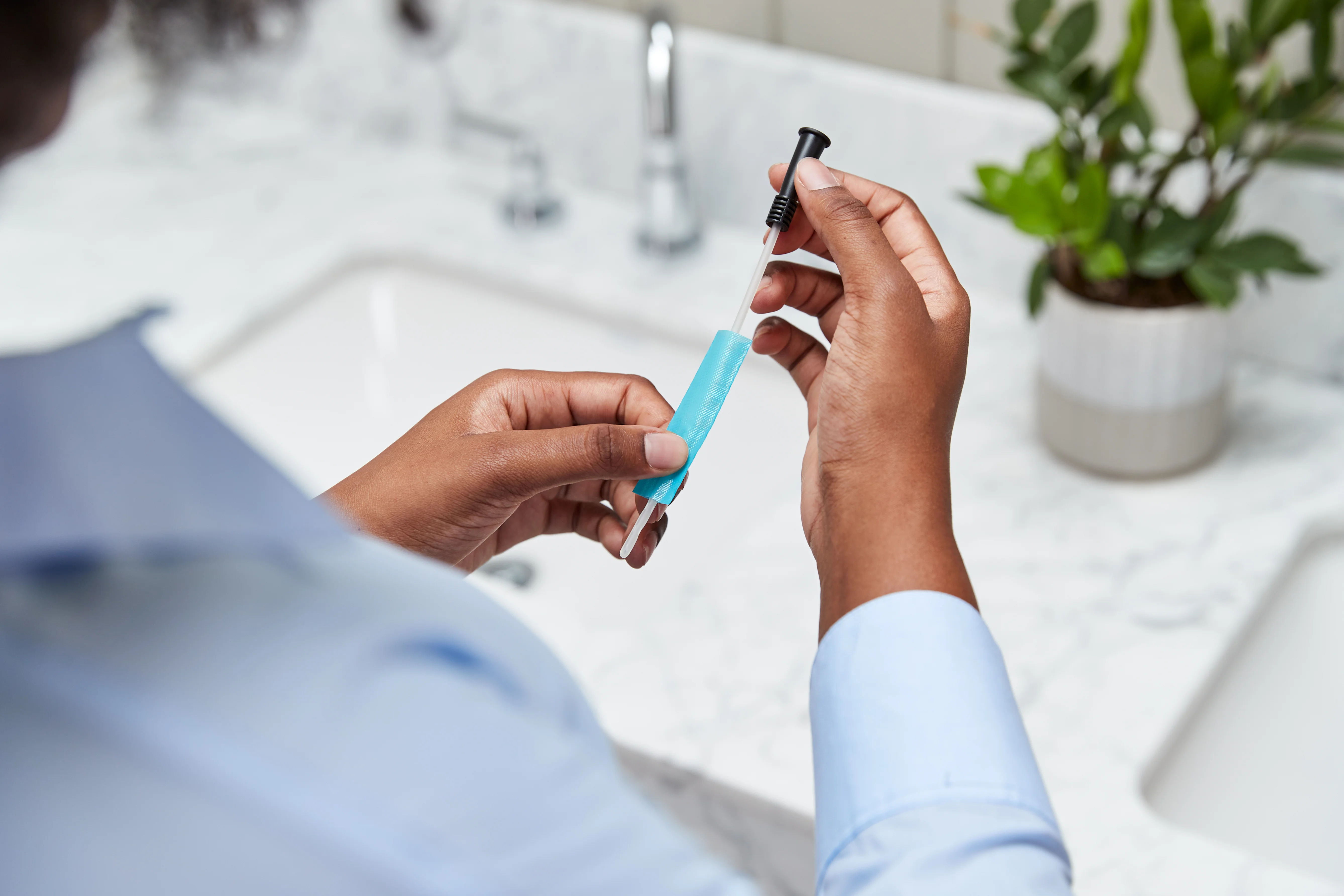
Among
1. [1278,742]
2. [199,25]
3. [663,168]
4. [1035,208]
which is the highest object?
[199,25]

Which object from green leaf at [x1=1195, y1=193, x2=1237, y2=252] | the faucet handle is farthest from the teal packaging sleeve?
the faucet handle

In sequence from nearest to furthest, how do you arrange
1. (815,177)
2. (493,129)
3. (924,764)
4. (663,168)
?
(924,764) → (815,177) → (663,168) → (493,129)

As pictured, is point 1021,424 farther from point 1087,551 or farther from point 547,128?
point 547,128

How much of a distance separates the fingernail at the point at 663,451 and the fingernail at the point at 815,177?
0.10 metres

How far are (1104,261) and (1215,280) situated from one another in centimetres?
6

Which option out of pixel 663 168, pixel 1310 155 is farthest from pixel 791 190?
pixel 663 168

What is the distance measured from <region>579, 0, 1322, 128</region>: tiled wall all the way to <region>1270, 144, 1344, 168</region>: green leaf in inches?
3.5

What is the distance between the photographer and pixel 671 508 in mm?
800

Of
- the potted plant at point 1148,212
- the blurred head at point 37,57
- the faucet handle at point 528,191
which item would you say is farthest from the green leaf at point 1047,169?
the blurred head at point 37,57

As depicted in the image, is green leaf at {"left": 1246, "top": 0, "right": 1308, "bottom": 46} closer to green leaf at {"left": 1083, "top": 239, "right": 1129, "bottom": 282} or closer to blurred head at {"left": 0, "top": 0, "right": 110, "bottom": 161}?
green leaf at {"left": 1083, "top": 239, "right": 1129, "bottom": 282}

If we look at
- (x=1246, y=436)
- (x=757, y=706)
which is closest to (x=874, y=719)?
(x=757, y=706)

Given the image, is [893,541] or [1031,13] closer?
[893,541]

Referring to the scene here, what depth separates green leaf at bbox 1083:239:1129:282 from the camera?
0.71 metres

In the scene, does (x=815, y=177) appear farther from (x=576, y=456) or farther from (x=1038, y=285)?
(x=1038, y=285)
